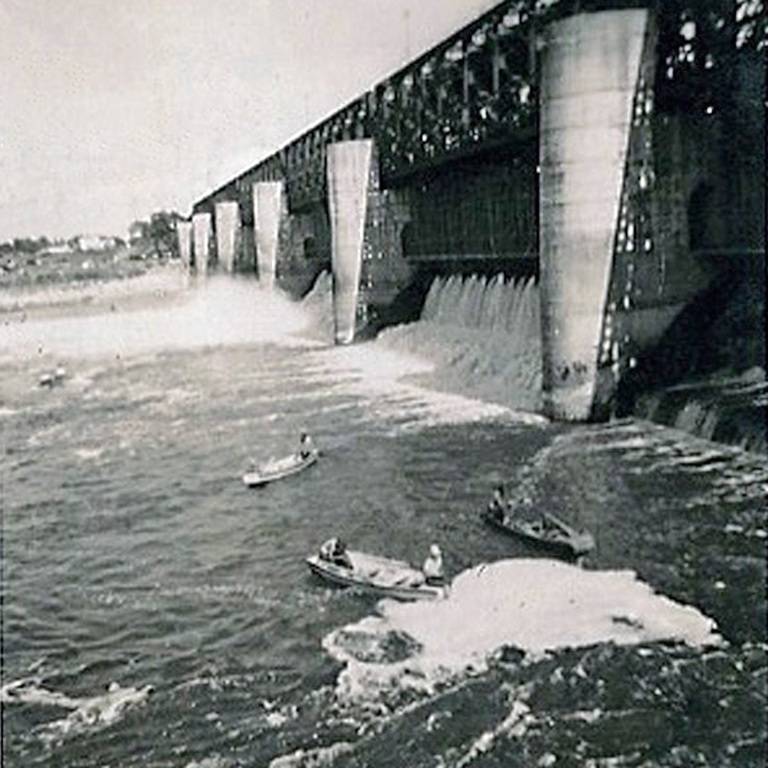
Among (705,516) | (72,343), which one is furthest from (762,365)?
(72,343)

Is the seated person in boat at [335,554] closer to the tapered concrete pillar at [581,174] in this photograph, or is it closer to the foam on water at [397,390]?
the foam on water at [397,390]

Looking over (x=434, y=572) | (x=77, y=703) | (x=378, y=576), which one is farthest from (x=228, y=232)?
(x=77, y=703)

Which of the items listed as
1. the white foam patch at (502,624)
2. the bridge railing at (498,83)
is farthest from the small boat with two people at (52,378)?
the white foam patch at (502,624)

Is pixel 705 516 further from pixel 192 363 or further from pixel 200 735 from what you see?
pixel 192 363

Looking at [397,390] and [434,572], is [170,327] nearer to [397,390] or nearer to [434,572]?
[397,390]

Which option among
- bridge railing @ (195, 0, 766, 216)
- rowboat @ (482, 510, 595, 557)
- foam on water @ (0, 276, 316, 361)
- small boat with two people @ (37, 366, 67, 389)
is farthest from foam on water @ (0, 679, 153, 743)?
foam on water @ (0, 276, 316, 361)
